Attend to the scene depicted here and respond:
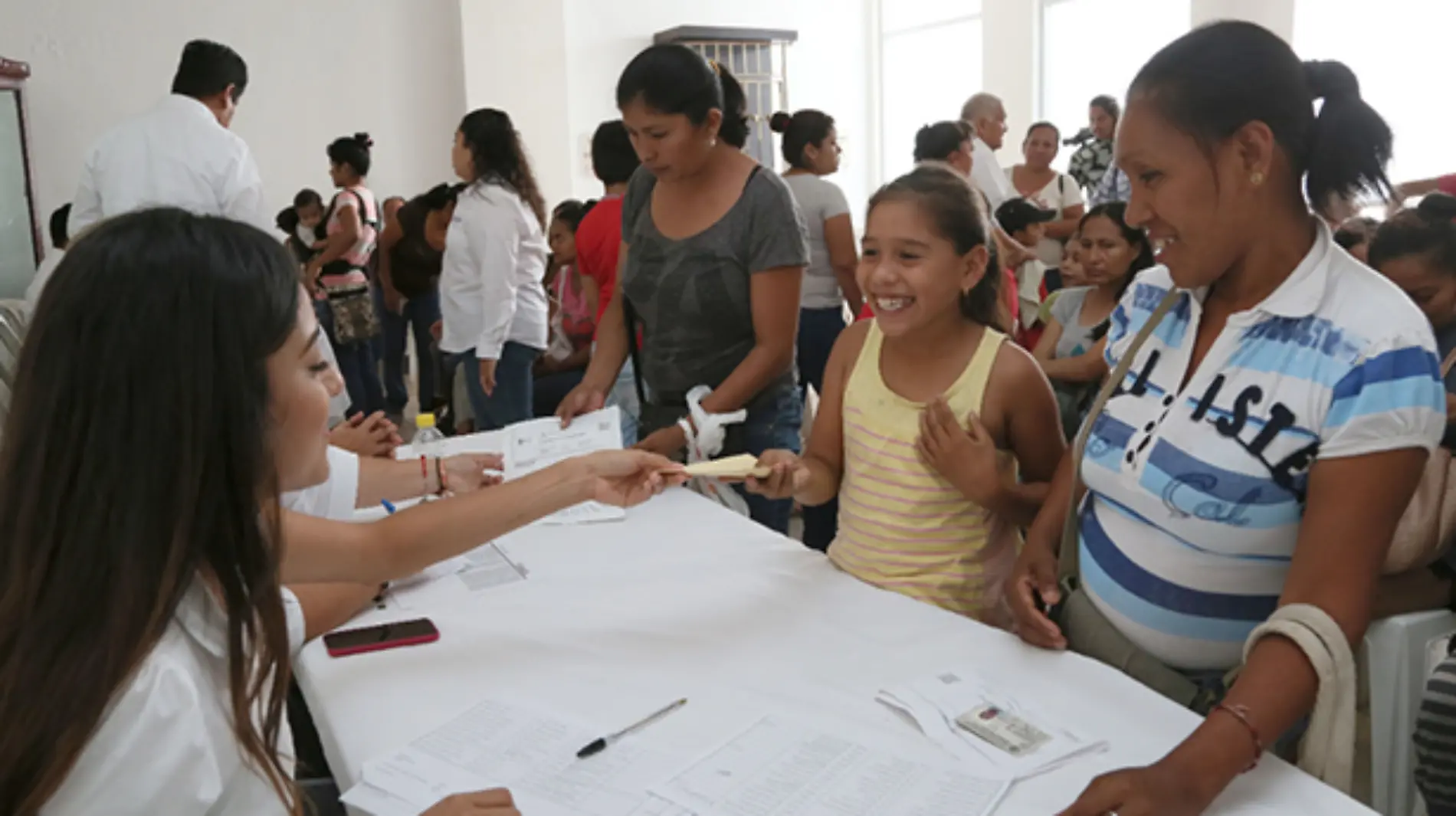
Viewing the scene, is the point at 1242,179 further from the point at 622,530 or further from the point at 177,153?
the point at 177,153

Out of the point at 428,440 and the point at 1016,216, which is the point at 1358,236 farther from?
the point at 428,440

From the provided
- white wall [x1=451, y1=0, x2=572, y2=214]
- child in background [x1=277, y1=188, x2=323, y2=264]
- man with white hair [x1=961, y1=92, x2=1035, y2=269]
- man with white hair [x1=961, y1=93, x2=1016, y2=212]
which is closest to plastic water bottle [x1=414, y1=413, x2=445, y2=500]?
man with white hair [x1=961, y1=92, x2=1035, y2=269]

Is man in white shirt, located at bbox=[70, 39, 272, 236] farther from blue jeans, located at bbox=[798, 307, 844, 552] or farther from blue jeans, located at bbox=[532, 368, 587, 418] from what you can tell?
blue jeans, located at bbox=[798, 307, 844, 552]

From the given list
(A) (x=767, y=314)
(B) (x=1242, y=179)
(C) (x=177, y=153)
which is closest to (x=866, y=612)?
(B) (x=1242, y=179)

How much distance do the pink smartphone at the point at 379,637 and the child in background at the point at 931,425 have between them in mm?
562

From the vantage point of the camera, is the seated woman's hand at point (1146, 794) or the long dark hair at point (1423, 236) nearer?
the seated woman's hand at point (1146, 794)

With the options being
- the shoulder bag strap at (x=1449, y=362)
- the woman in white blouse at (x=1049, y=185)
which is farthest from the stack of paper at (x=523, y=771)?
the woman in white blouse at (x=1049, y=185)

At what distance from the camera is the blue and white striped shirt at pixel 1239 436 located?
3.80 ft

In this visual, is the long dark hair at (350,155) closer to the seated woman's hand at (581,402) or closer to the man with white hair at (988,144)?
the man with white hair at (988,144)

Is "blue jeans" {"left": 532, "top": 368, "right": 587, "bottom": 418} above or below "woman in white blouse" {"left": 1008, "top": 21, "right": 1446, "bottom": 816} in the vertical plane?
below

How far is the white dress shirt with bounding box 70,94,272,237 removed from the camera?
3715 millimetres

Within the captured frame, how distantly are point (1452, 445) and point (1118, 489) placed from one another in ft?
3.16

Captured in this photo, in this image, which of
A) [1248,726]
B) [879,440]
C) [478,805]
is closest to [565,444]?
[879,440]

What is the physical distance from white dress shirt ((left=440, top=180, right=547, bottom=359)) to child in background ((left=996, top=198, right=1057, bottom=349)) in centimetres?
180
